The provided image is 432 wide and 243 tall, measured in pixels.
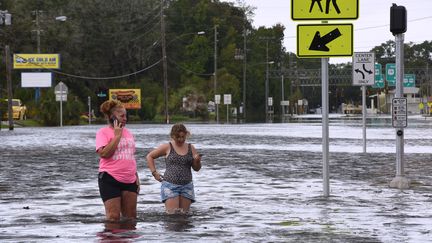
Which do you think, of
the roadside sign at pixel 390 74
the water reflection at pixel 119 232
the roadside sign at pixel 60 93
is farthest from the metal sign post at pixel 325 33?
the roadside sign at pixel 60 93

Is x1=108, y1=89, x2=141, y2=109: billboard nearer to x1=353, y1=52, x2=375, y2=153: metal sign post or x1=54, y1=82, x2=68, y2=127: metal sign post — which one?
x1=54, y1=82, x2=68, y2=127: metal sign post

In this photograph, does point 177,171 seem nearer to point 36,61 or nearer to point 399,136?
point 399,136

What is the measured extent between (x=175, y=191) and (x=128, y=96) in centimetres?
8782

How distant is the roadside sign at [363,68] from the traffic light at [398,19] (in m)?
9.78

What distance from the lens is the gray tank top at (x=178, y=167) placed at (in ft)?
41.7

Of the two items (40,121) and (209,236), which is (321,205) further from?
(40,121)

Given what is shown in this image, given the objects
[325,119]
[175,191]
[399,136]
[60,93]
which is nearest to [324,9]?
[325,119]

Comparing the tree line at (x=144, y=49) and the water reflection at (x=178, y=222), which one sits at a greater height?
the tree line at (x=144, y=49)

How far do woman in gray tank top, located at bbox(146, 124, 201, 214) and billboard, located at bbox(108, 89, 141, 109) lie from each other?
285 ft

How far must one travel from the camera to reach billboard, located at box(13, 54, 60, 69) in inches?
3794

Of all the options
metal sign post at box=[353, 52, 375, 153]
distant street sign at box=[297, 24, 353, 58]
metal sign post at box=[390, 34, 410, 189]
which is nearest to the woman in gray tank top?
distant street sign at box=[297, 24, 353, 58]

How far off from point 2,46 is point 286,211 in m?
89.6

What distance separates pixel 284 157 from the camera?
26703 millimetres

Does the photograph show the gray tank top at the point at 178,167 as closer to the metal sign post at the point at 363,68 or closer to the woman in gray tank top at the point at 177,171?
the woman in gray tank top at the point at 177,171
